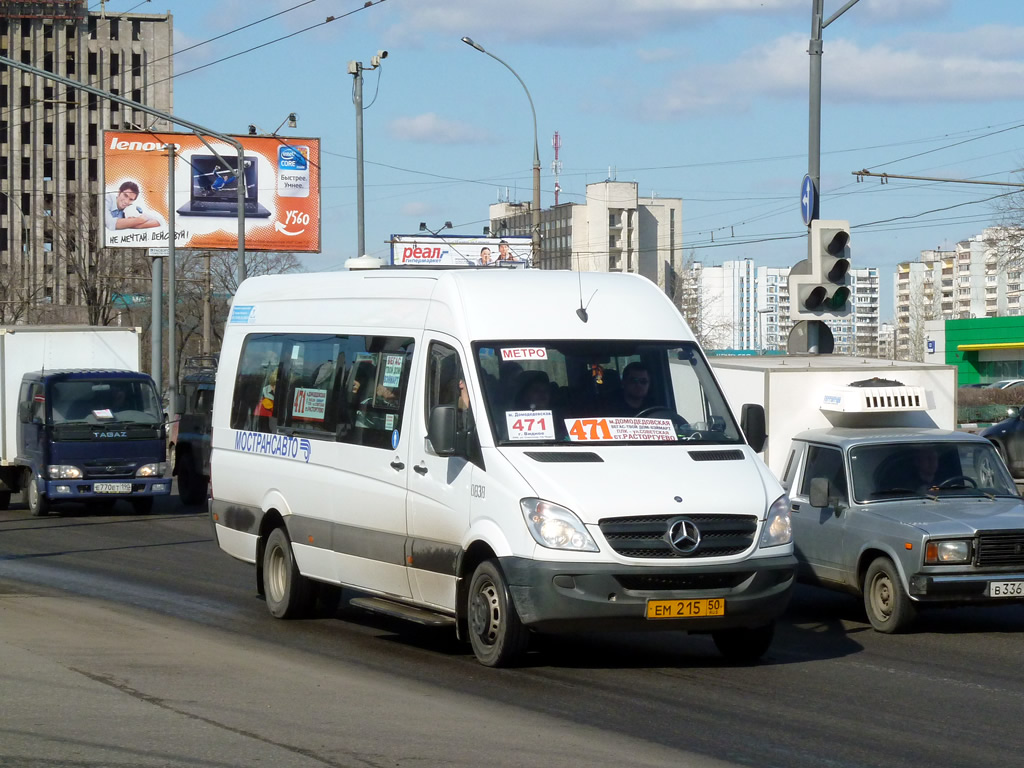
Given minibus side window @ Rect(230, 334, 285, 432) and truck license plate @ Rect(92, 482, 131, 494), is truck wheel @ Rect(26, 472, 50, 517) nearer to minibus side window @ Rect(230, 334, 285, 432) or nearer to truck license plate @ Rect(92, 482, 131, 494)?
truck license plate @ Rect(92, 482, 131, 494)

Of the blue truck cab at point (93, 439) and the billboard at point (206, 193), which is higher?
the billboard at point (206, 193)

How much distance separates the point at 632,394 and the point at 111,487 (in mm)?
15189

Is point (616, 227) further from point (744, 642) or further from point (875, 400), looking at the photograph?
point (744, 642)

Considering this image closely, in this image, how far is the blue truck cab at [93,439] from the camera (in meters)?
23.3

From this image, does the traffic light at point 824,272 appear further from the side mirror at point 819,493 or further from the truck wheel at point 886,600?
the truck wheel at point 886,600

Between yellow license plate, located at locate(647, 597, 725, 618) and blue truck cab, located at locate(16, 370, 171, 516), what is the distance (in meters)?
15.8

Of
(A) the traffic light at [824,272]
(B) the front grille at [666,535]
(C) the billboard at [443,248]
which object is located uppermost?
(C) the billboard at [443,248]

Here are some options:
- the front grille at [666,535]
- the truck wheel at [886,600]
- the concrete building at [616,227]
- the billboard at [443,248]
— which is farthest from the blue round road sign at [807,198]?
the concrete building at [616,227]

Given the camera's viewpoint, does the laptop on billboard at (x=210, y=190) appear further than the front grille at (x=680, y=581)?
Yes

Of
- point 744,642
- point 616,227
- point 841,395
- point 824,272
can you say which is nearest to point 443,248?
point 824,272

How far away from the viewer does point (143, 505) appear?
79.4ft

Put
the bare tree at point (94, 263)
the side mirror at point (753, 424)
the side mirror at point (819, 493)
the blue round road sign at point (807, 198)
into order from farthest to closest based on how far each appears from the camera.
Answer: the bare tree at point (94, 263)
the blue round road sign at point (807, 198)
the side mirror at point (819, 493)
the side mirror at point (753, 424)

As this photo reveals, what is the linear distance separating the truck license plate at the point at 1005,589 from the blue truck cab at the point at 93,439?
15.4m

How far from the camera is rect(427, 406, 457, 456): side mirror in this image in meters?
9.51
